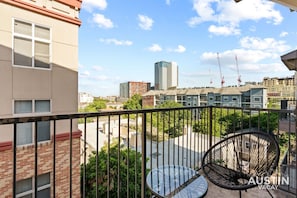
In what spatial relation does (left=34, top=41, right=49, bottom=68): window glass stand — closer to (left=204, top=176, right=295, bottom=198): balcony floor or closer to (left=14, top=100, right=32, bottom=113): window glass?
(left=14, top=100, right=32, bottom=113): window glass

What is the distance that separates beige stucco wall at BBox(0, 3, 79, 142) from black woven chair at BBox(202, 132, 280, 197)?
5.15 m

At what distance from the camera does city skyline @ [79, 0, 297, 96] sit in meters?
16.2

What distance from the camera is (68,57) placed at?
651 cm

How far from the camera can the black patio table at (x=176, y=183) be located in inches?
61.1

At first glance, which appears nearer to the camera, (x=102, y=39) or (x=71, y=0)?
(x=71, y=0)

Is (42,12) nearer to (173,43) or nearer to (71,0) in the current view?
(71,0)

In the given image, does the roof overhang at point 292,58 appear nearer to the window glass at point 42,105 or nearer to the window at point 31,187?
the window glass at point 42,105

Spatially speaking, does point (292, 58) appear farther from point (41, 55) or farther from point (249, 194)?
point (41, 55)

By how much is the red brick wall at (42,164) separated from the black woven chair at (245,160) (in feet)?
15.5

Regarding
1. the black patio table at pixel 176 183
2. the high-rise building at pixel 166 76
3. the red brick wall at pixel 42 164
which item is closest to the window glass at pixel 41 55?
the red brick wall at pixel 42 164

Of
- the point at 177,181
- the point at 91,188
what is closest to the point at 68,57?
the point at 91,188

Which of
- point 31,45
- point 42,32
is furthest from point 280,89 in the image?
point 31,45

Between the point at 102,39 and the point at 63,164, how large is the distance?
15.3 metres

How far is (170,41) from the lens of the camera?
77.4 ft
